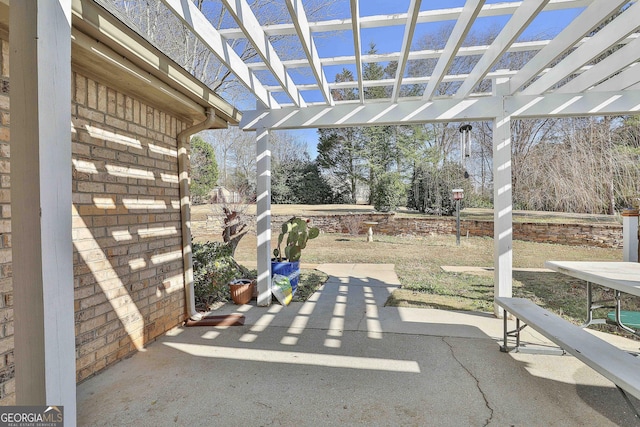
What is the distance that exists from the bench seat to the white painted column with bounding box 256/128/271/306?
2862mm

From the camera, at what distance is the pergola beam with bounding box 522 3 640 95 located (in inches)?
96.2

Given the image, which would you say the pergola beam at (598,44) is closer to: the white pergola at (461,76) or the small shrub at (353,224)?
the white pergola at (461,76)

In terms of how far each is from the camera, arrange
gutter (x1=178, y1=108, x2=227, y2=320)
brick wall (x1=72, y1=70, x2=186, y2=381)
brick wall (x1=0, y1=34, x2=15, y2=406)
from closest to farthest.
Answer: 1. brick wall (x1=0, y1=34, x2=15, y2=406)
2. brick wall (x1=72, y1=70, x2=186, y2=381)
3. gutter (x1=178, y1=108, x2=227, y2=320)

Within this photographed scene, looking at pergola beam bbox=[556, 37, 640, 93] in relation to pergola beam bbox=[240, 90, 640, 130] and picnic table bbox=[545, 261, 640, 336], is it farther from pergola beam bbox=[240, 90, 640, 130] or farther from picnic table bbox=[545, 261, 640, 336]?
picnic table bbox=[545, 261, 640, 336]

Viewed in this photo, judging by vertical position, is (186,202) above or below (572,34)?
below

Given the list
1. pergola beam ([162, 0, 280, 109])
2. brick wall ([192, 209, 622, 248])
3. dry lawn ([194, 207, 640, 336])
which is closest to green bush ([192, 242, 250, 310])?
pergola beam ([162, 0, 280, 109])

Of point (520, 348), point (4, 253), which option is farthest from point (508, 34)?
point (4, 253)

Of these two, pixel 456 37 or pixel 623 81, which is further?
pixel 623 81

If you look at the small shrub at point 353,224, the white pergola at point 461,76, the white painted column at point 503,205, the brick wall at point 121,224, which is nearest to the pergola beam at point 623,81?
the white pergola at point 461,76

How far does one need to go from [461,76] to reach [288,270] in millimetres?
3393

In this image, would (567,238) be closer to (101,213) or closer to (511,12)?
(511,12)

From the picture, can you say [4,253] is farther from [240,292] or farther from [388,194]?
[388,194]

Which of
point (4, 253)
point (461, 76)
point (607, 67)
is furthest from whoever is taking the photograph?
point (461, 76)

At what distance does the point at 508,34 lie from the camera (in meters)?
2.64
